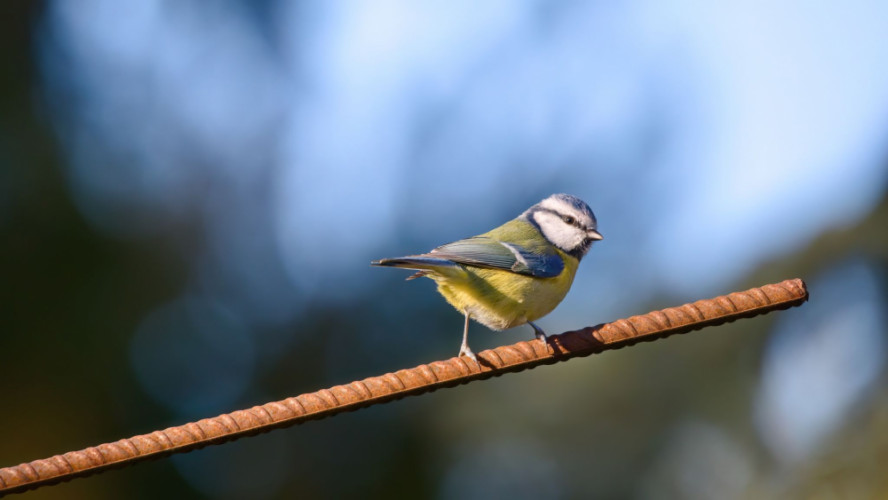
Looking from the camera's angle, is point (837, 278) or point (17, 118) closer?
point (837, 278)

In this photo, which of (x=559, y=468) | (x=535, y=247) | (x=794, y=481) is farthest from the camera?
(x=559, y=468)

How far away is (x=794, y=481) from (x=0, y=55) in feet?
16.7

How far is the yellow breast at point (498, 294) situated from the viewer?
9.73ft

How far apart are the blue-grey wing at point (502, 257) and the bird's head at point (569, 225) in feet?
0.81

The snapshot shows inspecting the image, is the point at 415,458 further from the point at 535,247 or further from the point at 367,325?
the point at 535,247

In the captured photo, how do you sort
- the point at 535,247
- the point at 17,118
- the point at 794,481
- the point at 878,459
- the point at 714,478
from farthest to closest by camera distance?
the point at 17,118
the point at 714,478
the point at 794,481
the point at 878,459
the point at 535,247

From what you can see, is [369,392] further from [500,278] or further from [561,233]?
[561,233]

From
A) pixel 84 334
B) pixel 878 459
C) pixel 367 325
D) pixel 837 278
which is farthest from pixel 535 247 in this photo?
pixel 84 334

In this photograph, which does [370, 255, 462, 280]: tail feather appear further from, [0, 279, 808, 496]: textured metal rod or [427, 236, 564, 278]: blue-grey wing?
[0, 279, 808, 496]: textured metal rod

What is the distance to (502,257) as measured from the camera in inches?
118

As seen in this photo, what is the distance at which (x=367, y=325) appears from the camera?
5.37 m

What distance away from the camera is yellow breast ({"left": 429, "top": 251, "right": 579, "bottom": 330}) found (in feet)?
9.73

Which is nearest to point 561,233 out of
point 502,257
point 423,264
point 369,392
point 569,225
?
point 569,225

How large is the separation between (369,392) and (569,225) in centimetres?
192
